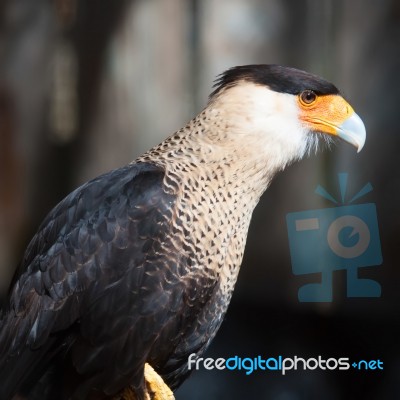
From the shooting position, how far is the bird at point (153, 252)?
7.91 ft

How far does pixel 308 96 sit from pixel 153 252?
2.17 feet

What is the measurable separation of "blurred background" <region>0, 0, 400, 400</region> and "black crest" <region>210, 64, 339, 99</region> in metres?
0.73

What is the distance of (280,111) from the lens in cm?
258

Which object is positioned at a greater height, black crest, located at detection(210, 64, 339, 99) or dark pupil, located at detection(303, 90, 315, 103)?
black crest, located at detection(210, 64, 339, 99)

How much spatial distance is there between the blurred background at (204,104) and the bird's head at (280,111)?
669mm

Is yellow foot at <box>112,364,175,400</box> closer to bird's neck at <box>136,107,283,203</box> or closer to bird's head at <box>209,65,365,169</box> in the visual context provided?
bird's neck at <box>136,107,283,203</box>

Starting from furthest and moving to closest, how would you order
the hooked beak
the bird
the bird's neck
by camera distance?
the hooked beak
the bird's neck
the bird

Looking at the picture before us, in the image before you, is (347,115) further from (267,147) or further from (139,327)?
(139,327)

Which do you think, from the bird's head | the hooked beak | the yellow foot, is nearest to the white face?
the bird's head

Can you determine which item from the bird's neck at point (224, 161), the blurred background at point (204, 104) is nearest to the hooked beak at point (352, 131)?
the bird's neck at point (224, 161)

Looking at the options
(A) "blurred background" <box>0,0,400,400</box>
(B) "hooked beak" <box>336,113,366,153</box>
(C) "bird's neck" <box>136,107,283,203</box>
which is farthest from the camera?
(A) "blurred background" <box>0,0,400,400</box>

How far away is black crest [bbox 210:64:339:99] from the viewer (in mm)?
2584

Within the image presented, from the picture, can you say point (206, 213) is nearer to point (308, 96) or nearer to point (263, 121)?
point (263, 121)

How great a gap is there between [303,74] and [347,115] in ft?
0.62
